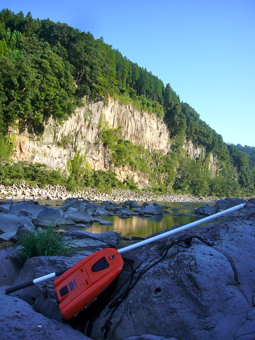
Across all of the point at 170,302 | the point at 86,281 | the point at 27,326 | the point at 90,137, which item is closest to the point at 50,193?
the point at 90,137

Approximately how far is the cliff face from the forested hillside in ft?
4.07

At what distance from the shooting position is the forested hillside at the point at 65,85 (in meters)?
23.9

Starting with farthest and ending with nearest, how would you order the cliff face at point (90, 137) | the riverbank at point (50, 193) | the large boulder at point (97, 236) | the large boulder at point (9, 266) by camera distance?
the cliff face at point (90, 137) → the riverbank at point (50, 193) → the large boulder at point (97, 236) → the large boulder at point (9, 266)

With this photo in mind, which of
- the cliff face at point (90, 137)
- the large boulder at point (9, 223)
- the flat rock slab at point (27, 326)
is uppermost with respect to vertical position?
the cliff face at point (90, 137)

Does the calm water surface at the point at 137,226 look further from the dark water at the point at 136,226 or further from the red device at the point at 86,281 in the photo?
the red device at the point at 86,281

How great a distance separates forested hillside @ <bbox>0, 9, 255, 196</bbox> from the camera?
939 inches

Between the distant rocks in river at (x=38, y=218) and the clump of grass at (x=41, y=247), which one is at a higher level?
the clump of grass at (x=41, y=247)

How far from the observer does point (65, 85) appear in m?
28.6

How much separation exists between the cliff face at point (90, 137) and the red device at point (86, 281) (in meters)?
25.1

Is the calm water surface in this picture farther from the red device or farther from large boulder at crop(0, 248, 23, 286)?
the red device

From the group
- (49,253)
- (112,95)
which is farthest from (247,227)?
(112,95)

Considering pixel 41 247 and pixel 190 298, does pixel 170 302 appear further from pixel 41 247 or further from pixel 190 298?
pixel 41 247

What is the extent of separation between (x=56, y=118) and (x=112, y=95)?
1586cm

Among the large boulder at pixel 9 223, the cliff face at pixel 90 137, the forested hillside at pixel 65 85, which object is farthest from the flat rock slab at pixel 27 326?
the cliff face at pixel 90 137
